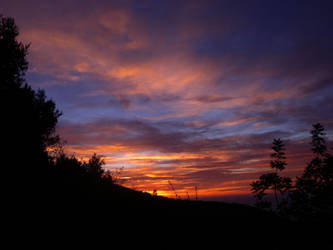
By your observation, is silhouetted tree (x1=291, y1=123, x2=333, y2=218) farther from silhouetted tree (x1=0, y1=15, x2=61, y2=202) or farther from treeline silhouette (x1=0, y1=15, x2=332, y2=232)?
silhouetted tree (x1=0, y1=15, x2=61, y2=202)

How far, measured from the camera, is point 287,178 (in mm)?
13023

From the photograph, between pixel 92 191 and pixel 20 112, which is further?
pixel 20 112

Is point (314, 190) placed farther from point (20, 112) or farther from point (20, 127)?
point (20, 112)

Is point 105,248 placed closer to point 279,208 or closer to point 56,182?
point 56,182

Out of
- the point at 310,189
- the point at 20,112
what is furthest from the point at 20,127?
the point at 310,189

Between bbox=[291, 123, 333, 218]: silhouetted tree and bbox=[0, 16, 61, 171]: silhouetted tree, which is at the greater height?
bbox=[0, 16, 61, 171]: silhouetted tree

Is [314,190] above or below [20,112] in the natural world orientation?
below

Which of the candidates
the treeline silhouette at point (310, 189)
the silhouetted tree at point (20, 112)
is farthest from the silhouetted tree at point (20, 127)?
the treeline silhouette at point (310, 189)

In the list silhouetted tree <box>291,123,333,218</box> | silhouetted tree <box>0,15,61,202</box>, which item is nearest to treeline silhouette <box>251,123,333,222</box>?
silhouetted tree <box>291,123,333,218</box>

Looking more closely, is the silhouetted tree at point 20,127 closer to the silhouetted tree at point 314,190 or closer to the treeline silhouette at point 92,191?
the treeline silhouette at point 92,191

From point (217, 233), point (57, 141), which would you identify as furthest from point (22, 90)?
point (217, 233)

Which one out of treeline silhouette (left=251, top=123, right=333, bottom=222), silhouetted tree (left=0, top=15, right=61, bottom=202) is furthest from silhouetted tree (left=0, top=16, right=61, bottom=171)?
treeline silhouette (left=251, top=123, right=333, bottom=222)

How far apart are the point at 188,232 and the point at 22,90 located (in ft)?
65.4

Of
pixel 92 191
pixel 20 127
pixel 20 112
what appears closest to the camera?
pixel 92 191
